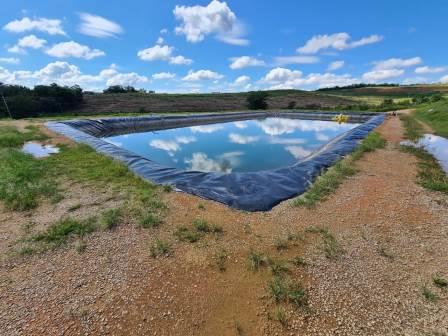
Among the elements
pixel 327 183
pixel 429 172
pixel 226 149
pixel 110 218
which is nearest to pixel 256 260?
pixel 110 218

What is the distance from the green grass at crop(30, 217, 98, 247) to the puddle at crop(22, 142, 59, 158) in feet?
15.1

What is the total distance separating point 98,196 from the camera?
4.13 metres

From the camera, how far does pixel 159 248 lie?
108 inches

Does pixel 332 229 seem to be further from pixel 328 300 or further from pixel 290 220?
pixel 328 300

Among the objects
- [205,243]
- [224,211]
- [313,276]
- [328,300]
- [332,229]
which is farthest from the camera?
[224,211]

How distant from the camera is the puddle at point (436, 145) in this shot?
645cm

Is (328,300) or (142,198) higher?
(142,198)

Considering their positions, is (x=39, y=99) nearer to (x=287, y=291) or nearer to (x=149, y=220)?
(x=149, y=220)

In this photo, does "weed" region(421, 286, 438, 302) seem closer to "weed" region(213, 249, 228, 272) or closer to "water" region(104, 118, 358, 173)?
"weed" region(213, 249, 228, 272)

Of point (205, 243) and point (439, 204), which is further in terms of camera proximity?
point (439, 204)

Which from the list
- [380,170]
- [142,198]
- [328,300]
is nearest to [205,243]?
[328,300]

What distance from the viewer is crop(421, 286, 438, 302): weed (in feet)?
6.91

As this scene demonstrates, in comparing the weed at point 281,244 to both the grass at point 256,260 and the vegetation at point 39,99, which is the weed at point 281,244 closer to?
the grass at point 256,260

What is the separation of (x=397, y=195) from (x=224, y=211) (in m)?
2.90
